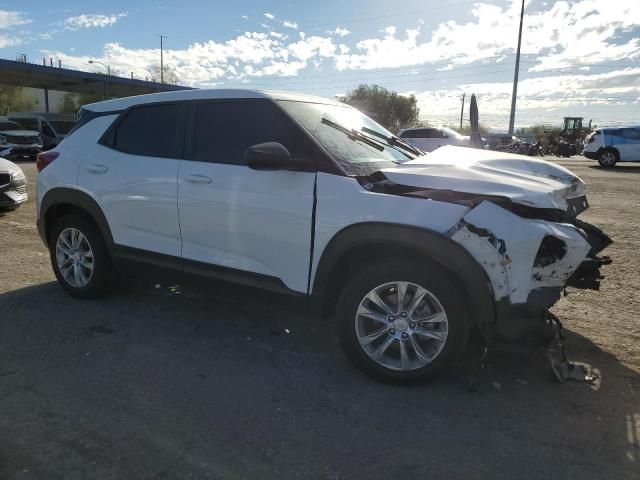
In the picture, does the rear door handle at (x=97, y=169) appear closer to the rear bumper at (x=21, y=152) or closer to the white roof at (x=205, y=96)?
the white roof at (x=205, y=96)

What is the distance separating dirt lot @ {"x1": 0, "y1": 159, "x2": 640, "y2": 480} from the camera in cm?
263

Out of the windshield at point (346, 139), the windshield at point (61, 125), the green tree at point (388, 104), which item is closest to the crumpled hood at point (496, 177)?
the windshield at point (346, 139)

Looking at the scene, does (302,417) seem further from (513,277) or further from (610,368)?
(610,368)

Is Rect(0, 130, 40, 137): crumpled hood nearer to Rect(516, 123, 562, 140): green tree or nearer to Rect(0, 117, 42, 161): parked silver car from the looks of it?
Rect(0, 117, 42, 161): parked silver car

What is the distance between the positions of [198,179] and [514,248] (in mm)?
2279

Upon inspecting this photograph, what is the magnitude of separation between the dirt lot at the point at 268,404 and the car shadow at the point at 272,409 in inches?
0.4

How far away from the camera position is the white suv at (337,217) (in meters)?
3.06

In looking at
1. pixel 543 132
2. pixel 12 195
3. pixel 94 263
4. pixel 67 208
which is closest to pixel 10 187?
pixel 12 195

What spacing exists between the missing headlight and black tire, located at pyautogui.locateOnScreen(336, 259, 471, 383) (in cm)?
49

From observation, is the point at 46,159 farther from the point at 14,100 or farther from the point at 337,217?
the point at 14,100

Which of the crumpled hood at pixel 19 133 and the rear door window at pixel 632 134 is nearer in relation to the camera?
the rear door window at pixel 632 134

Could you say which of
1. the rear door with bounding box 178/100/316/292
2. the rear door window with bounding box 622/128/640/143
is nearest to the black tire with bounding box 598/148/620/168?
the rear door window with bounding box 622/128/640/143

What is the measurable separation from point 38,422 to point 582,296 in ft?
15.2

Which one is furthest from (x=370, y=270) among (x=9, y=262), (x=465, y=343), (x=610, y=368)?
(x=9, y=262)
